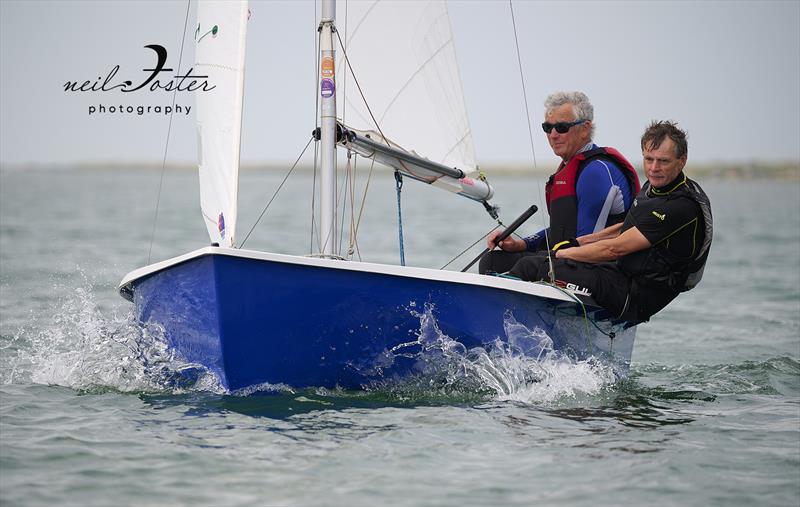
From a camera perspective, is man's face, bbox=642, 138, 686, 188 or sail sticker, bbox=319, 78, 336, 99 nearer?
man's face, bbox=642, 138, 686, 188

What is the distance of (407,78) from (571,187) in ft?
4.94

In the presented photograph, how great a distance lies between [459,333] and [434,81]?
2.30 m

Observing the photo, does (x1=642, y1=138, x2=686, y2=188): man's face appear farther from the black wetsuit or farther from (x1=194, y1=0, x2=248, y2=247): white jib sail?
(x1=194, y1=0, x2=248, y2=247): white jib sail

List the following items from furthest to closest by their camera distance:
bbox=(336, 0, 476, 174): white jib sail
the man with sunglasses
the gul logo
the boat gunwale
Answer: bbox=(336, 0, 476, 174): white jib sail, the man with sunglasses, the gul logo, the boat gunwale

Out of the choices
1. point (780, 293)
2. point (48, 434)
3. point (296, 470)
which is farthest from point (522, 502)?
point (780, 293)

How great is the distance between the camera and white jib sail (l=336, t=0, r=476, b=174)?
702 centimetres

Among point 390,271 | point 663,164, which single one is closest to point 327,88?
point 390,271

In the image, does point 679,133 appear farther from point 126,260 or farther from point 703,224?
point 126,260

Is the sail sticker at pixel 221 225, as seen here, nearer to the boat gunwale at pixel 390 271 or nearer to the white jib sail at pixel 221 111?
the white jib sail at pixel 221 111

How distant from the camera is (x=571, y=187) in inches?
255

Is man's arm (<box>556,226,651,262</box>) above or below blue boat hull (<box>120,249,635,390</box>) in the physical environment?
above

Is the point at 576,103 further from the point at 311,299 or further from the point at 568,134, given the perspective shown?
the point at 311,299

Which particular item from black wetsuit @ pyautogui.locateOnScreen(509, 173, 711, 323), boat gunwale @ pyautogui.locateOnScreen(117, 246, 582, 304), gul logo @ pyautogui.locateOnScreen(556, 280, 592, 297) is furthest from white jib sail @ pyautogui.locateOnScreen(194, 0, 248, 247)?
gul logo @ pyautogui.locateOnScreen(556, 280, 592, 297)

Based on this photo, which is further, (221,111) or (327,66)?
(327,66)
